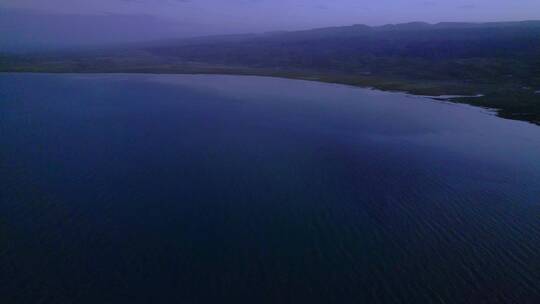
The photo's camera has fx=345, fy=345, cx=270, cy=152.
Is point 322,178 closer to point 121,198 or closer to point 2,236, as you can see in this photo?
point 121,198

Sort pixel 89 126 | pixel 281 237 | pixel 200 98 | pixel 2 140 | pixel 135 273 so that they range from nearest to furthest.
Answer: pixel 135 273
pixel 281 237
pixel 2 140
pixel 89 126
pixel 200 98

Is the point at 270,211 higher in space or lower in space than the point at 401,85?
lower

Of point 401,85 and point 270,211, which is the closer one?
point 270,211

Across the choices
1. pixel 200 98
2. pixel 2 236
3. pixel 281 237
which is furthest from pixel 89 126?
pixel 281 237

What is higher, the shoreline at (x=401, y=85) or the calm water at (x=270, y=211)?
the shoreline at (x=401, y=85)

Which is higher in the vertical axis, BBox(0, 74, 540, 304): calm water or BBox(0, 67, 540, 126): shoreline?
BBox(0, 67, 540, 126): shoreline

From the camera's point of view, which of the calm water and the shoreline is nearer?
the calm water

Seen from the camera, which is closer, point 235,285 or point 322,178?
point 235,285

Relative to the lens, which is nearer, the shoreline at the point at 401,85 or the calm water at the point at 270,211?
the calm water at the point at 270,211
